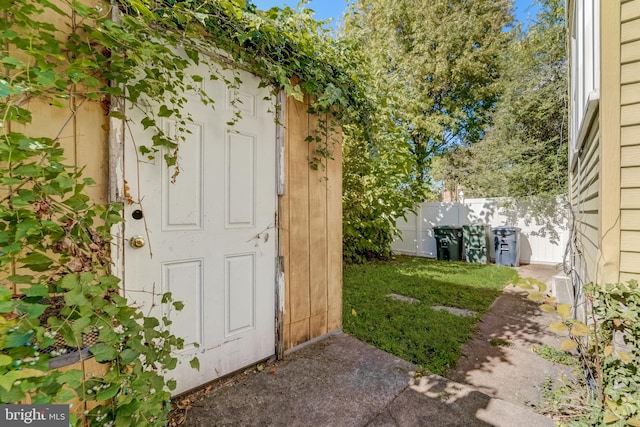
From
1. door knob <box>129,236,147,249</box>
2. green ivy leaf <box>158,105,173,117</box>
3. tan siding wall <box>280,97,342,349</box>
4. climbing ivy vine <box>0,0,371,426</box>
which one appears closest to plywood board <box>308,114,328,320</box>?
tan siding wall <box>280,97,342,349</box>

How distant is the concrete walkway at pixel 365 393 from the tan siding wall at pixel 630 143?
3.45 ft

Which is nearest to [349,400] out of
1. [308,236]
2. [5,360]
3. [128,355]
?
[308,236]

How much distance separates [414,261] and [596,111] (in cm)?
580

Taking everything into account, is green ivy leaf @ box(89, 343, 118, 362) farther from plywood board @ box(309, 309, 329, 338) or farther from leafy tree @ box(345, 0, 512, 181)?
leafy tree @ box(345, 0, 512, 181)

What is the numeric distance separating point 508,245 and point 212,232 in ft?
22.2

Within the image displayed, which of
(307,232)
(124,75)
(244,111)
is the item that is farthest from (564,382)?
(124,75)

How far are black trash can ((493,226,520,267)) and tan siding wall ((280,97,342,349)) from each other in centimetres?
537

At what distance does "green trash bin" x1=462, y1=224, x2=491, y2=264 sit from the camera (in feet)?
22.5

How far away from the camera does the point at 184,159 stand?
6.19ft

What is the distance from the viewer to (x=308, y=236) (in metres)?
2.65

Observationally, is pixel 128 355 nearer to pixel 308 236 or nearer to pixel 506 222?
pixel 308 236

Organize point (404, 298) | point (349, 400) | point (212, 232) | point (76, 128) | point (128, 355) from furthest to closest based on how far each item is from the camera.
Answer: point (404, 298) → point (212, 232) → point (349, 400) → point (76, 128) → point (128, 355)

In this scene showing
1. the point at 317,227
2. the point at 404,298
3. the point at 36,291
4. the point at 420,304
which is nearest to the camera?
the point at 36,291

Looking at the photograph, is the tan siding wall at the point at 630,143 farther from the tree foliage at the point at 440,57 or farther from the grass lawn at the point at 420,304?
the tree foliage at the point at 440,57
